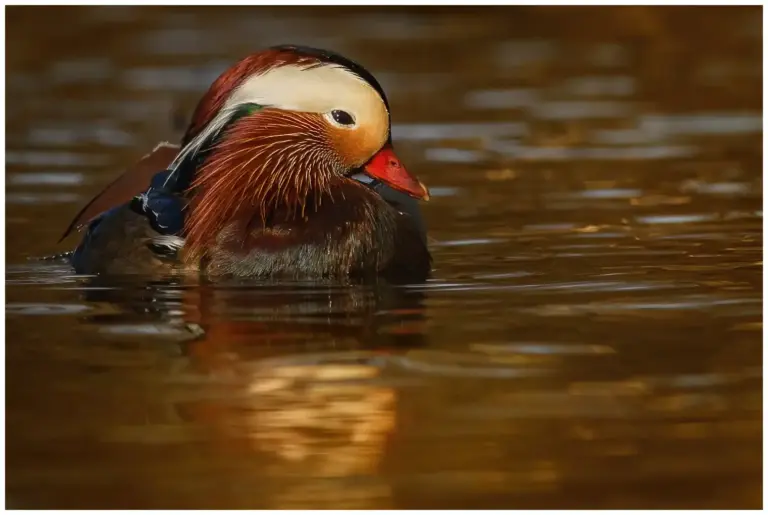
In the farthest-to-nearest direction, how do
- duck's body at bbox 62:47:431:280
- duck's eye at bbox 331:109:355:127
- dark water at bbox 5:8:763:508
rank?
1. duck's eye at bbox 331:109:355:127
2. duck's body at bbox 62:47:431:280
3. dark water at bbox 5:8:763:508

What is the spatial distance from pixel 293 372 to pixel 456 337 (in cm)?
78

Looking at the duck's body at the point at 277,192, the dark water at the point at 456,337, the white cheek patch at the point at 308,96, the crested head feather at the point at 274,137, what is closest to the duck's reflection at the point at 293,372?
the dark water at the point at 456,337

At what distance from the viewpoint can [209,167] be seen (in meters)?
8.44

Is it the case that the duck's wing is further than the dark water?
Yes

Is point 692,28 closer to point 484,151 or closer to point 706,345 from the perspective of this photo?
point 484,151

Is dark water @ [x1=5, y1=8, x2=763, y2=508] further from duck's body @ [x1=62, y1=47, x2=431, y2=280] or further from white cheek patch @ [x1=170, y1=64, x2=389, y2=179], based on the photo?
white cheek patch @ [x1=170, y1=64, x2=389, y2=179]

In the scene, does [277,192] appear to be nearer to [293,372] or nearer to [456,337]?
[456,337]

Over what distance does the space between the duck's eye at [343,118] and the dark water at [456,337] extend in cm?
84

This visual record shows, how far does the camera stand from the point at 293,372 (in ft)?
21.6

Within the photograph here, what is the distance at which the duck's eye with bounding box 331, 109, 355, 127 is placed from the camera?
840cm

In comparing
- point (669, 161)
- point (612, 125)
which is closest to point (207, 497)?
point (669, 161)

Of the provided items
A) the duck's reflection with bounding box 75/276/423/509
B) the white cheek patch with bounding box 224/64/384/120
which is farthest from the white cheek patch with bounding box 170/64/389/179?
the duck's reflection with bounding box 75/276/423/509

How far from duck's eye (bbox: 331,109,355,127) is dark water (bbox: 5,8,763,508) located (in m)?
0.84

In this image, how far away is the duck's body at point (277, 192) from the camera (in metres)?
8.16
